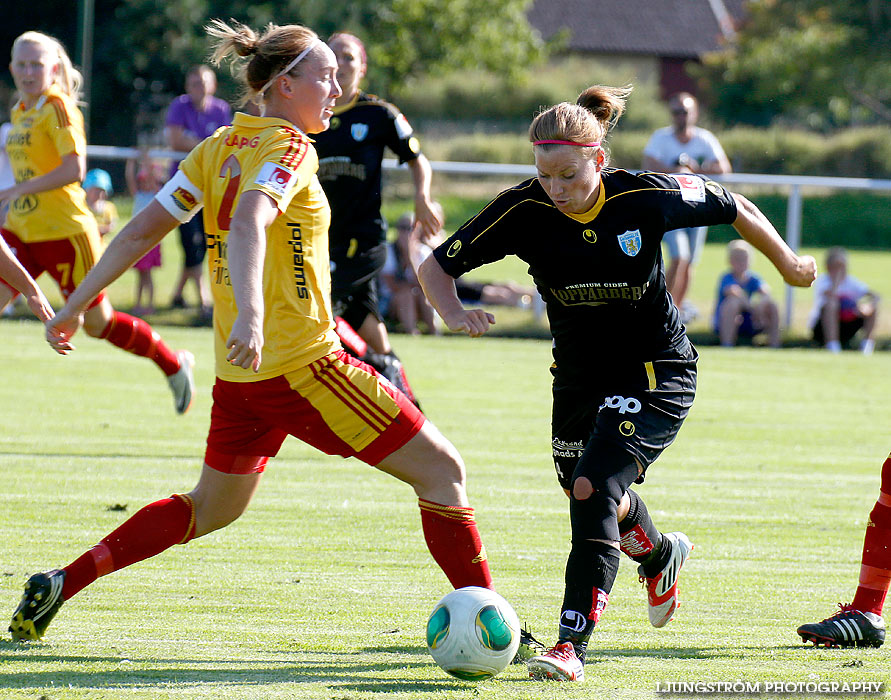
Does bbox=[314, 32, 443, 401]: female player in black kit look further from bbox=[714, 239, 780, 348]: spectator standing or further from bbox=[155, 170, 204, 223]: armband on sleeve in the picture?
bbox=[714, 239, 780, 348]: spectator standing

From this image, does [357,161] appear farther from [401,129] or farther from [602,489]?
[602,489]

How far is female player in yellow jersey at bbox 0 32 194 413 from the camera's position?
25.4 ft

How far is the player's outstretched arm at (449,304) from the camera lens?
4.23 m

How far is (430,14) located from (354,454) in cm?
4121

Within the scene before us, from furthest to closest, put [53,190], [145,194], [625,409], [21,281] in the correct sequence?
1. [145,194]
2. [53,190]
3. [21,281]
4. [625,409]

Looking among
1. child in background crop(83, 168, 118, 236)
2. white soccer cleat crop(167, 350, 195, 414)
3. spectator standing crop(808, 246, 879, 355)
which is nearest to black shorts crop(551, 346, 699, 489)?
white soccer cleat crop(167, 350, 195, 414)

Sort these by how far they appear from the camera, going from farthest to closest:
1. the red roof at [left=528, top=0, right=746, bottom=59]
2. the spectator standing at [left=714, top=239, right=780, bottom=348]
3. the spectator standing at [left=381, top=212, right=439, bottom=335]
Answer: the red roof at [left=528, top=0, right=746, bottom=59] → the spectator standing at [left=714, top=239, right=780, bottom=348] → the spectator standing at [left=381, top=212, right=439, bottom=335]

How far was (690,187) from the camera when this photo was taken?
4.47 metres

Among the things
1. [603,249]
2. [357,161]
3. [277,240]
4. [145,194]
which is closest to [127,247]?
[277,240]

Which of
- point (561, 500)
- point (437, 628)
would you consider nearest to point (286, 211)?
point (437, 628)

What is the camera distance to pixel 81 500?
6246 mm

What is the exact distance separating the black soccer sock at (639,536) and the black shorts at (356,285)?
3.67 metres

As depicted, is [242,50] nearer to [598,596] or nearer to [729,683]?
[598,596]

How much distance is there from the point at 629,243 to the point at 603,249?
0.30 feet
